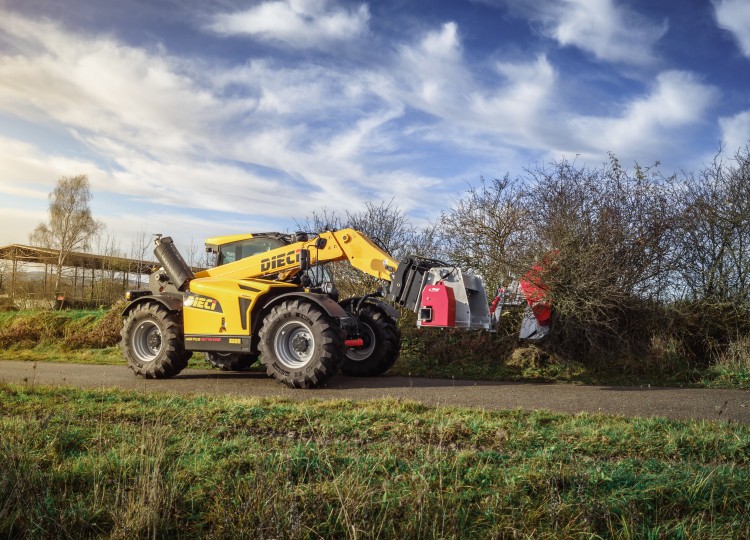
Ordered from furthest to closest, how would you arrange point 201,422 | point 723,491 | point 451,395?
point 451,395 < point 201,422 < point 723,491

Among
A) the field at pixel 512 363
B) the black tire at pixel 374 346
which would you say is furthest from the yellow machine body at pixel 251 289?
the field at pixel 512 363

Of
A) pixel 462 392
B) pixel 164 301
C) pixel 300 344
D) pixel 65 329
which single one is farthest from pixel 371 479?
pixel 65 329

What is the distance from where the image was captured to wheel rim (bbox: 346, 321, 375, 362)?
12.0 m

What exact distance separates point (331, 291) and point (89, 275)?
2036 cm

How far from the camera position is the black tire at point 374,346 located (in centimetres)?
1189

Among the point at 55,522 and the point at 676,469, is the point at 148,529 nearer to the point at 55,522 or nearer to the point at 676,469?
the point at 55,522

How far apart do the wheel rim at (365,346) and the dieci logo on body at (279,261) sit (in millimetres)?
1804

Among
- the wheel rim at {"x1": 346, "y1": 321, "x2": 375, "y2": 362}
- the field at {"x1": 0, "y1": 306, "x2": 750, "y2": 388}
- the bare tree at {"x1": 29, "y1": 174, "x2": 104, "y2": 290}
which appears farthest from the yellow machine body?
the bare tree at {"x1": 29, "y1": 174, "x2": 104, "y2": 290}

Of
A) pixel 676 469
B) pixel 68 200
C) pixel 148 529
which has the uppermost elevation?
pixel 68 200

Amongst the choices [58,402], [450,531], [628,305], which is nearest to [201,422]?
[58,402]

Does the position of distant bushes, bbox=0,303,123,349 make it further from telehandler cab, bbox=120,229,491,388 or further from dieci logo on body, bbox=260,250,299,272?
dieci logo on body, bbox=260,250,299,272

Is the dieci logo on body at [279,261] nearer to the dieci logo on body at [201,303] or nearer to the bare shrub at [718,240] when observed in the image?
the dieci logo on body at [201,303]

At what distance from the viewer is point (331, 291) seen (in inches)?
465

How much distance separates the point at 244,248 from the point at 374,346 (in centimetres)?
319
